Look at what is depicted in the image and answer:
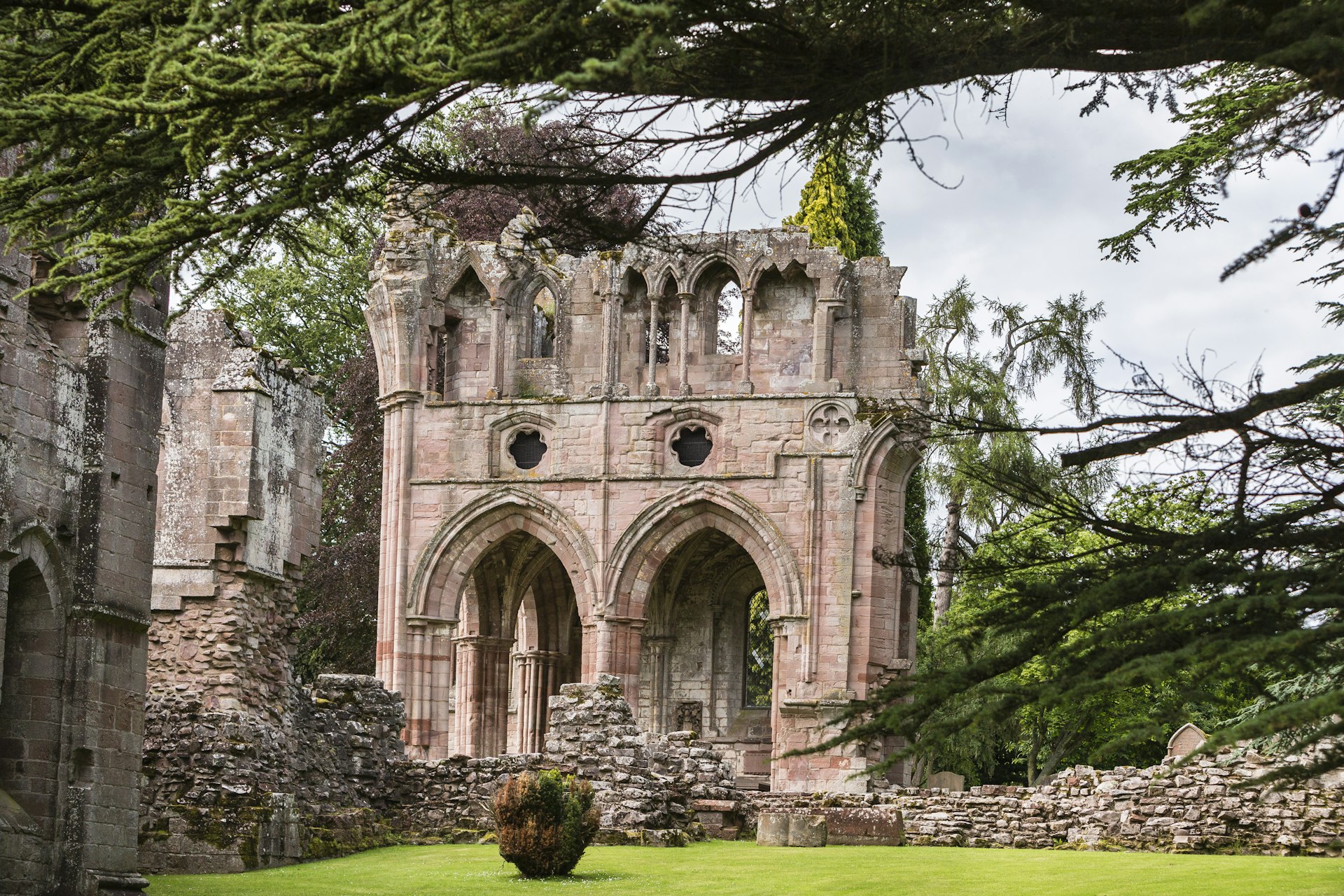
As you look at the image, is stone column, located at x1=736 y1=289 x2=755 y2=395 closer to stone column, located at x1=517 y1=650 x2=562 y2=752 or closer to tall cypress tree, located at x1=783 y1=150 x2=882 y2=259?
tall cypress tree, located at x1=783 y1=150 x2=882 y2=259

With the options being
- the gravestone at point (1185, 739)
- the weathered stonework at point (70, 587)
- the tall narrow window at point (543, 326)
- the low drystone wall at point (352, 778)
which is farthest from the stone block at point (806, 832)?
the tall narrow window at point (543, 326)

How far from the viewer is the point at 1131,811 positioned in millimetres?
20656

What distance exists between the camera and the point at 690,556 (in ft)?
99.6

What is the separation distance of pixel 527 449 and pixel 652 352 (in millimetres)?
2399

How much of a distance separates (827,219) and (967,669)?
24492 mm

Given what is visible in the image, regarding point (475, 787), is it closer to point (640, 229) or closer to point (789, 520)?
point (789, 520)

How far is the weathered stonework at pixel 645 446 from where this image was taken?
27062 millimetres

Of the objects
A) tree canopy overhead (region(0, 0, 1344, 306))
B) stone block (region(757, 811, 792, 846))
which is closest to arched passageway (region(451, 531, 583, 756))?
stone block (region(757, 811, 792, 846))

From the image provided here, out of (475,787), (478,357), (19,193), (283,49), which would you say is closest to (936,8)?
(283,49)

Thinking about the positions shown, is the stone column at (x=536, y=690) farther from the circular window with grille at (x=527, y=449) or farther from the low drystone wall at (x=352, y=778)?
the low drystone wall at (x=352, y=778)

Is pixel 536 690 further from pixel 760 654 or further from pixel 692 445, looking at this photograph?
pixel 760 654

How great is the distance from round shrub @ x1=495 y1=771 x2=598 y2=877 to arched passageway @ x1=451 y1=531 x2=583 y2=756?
39.9 ft

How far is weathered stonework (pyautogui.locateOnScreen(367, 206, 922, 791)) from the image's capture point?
27062 millimetres

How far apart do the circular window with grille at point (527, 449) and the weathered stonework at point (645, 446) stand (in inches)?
1.1
